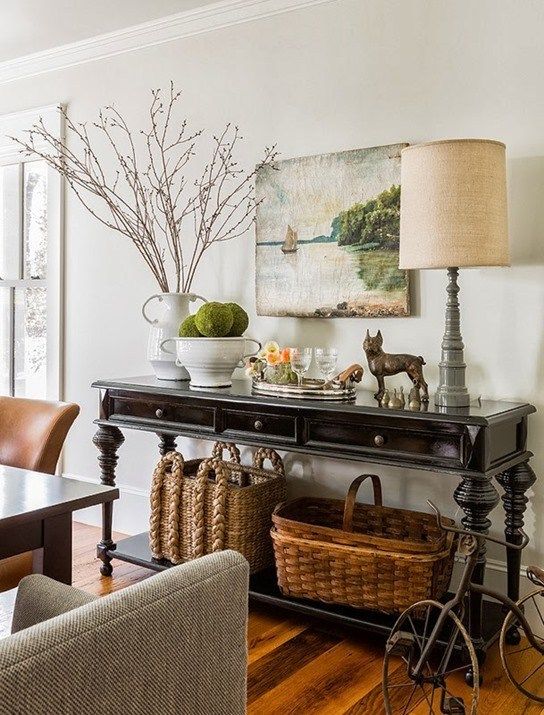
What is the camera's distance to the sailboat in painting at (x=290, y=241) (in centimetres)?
305

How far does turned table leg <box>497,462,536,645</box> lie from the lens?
94.7 inches

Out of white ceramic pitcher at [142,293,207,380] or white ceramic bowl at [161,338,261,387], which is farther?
white ceramic pitcher at [142,293,207,380]

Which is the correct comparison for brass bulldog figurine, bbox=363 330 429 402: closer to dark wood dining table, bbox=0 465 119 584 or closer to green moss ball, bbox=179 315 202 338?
green moss ball, bbox=179 315 202 338

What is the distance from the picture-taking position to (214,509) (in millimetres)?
2699

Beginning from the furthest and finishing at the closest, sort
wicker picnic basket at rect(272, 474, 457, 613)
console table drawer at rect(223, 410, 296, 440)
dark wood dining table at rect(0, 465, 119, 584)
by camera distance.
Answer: console table drawer at rect(223, 410, 296, 440) → wicker picnic basket at rect(272, 474, 457, 613) → dark wood dining table at rect(0, 465, 119, 584)

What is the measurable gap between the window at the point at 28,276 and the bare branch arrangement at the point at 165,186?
1.11 feet

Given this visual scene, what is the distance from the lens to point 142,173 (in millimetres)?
3590

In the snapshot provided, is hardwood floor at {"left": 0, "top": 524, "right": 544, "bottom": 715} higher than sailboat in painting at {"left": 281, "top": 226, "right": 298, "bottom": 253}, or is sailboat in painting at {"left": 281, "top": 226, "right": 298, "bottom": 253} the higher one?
sailboat in painting at {"left": 281, "top": 226, "right": 298, "bottom": 253}

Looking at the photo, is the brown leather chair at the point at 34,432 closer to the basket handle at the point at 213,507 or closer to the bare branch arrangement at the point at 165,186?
the basket handle at the point at 213,507

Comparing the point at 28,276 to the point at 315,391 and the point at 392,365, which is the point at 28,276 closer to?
the point at 315,391

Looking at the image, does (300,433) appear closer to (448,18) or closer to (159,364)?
(159,364)

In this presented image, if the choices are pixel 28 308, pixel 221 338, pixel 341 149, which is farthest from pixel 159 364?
pixel 28 308

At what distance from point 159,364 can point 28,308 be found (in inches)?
57.3

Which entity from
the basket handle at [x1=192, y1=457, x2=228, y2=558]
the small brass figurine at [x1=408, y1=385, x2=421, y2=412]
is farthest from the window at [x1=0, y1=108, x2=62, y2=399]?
the small brass figurine at [x1=408, y1=385, x2=421, y2=412]
